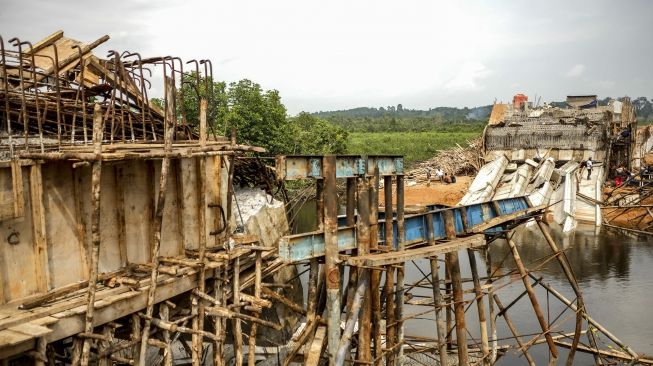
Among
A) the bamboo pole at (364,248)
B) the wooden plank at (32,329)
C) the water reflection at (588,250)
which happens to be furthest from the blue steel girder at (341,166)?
the water reflection at (588,250)

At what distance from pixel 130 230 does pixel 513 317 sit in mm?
13404

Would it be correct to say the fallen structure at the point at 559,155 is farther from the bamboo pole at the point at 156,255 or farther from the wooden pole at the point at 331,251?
the bamboo pole at the point at 156,255

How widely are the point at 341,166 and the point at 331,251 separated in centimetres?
138

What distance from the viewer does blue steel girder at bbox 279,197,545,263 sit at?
8477 millimetres

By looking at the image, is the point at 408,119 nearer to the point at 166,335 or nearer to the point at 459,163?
the point at 459,163

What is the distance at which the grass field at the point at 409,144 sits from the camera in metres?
50.8

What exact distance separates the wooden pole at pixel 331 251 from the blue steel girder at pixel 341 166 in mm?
160

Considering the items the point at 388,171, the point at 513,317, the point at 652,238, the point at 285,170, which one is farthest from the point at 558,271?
the point at 285,170

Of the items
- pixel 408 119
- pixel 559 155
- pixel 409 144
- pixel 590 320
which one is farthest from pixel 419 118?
pixel 590 320

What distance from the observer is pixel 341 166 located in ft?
29.3

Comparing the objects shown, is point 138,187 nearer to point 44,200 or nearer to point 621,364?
point 44,200

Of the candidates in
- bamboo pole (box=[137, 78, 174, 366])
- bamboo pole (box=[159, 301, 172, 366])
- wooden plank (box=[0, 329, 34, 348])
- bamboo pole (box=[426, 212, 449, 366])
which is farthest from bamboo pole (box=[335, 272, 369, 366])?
wooden plank (box=[0, 329, 34, 348])

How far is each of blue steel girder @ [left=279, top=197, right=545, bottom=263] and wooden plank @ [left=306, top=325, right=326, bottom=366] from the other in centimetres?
133

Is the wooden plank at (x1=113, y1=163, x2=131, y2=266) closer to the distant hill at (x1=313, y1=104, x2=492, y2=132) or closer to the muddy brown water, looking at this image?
the muddy brown water
